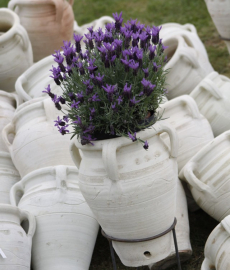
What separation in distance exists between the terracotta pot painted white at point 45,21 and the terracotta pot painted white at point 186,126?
1.42 m

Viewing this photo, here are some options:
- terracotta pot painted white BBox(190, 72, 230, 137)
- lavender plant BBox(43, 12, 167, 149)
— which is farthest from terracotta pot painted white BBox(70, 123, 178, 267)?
terracotta pot painted white BBox(190, 72, 230, 137)

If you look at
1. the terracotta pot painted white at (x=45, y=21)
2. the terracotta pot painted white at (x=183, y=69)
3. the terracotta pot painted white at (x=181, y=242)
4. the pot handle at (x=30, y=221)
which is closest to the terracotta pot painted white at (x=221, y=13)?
the terracotta pot painted white at (x=183, y=69)

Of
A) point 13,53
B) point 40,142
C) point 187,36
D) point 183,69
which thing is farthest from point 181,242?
point 13,53

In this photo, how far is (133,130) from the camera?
2.08 metres

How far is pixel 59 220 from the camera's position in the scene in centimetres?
250

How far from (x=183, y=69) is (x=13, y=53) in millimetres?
1152

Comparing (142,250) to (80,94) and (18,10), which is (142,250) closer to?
(80,94)

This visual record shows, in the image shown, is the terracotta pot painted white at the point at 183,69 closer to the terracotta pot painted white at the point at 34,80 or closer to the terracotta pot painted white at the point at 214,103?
the terracotta pot painted white at the point at 214,103

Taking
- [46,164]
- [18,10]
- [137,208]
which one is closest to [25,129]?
[46,164]

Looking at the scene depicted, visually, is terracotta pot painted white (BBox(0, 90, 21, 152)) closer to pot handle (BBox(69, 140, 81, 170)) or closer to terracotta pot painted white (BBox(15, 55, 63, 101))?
terracotta pot painted white (BBox(15, 55, 63, 101))

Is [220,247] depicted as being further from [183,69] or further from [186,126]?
[183,69]

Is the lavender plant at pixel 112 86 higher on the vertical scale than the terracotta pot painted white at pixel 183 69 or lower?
higher

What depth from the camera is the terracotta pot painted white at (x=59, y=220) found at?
245cm

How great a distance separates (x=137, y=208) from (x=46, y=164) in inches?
32.6
